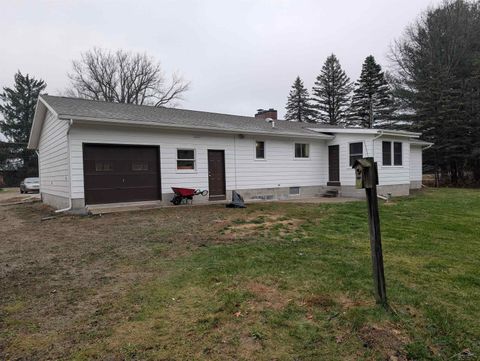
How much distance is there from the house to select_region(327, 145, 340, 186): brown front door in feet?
0.16

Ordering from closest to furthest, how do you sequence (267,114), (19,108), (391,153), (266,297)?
(266,297), (391,153), (267,114), (19,108)

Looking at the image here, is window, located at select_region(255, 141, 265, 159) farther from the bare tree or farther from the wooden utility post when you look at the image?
the bare tree

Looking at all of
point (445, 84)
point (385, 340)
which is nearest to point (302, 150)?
point (385, 340)

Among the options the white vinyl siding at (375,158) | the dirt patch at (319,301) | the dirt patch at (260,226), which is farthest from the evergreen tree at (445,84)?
the dirt patch at (319,301)

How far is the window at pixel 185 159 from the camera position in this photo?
1272cm

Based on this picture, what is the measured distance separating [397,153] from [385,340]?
1513 centimetres

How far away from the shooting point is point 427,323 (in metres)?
3.10

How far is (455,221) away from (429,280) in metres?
5.56

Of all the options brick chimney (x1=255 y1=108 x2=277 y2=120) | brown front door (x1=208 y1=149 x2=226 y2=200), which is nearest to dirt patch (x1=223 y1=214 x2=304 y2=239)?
brown front door (x1=208 y1=149 x2=226 y2=200)

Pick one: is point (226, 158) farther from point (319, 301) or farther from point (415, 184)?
point (415, 184)

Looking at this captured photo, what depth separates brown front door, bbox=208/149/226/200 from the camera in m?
13.5

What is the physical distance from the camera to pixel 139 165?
11797 mm

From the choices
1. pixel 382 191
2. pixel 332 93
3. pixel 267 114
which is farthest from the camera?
pixel 332 93

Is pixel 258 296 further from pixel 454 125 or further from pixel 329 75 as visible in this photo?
pixel 329 75
